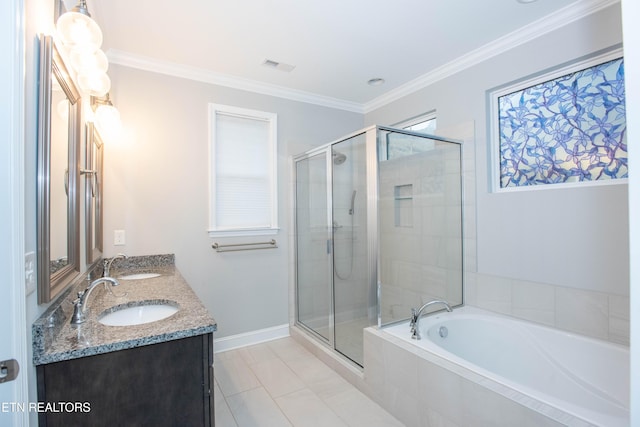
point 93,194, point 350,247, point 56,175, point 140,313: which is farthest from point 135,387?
point 350,247

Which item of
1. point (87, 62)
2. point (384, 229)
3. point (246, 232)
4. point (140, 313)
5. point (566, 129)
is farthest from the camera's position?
point (246, 232)

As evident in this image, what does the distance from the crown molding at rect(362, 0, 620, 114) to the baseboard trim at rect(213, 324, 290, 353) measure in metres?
2.74

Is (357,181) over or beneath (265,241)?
over

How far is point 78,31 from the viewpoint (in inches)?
47.0

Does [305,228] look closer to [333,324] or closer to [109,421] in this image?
[333,324]

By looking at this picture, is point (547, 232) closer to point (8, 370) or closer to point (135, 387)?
point (135, 387)

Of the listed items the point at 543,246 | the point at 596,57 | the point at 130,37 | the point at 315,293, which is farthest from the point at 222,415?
the point at 596,57

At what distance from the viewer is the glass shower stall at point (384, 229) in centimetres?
241

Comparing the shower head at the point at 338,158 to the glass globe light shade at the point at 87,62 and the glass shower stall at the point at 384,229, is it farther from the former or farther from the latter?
the glass globe light shade at the point at 87,62

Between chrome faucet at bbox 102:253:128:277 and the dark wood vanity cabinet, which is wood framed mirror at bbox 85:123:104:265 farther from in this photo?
the dark wood vanity cabinet

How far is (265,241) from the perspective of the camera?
312cm

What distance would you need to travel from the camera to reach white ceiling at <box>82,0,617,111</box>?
1.95 m

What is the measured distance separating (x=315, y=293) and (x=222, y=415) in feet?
4.49

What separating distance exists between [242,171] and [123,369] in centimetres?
222
